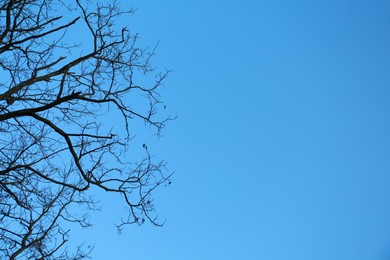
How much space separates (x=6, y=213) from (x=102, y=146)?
5.31ft

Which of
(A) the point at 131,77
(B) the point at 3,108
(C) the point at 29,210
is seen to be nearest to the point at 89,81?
(A) the point at 131,77

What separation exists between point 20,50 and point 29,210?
7.02ft

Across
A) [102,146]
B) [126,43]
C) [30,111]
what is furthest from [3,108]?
[126,43]

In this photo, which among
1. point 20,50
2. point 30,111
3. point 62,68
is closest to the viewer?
point 30,111

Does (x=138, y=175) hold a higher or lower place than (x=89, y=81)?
lower

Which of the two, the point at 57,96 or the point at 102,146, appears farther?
the point at 102,146

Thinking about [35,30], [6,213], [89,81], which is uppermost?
[35,30]

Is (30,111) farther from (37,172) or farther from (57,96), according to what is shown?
(37,172)

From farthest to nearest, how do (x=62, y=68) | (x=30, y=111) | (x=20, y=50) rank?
(x=20, y=50) < (x=62, y=68) < (x=30, y=111)

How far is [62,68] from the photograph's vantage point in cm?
607

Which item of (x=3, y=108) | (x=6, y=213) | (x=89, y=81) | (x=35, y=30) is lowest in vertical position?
(x=6, y=213)

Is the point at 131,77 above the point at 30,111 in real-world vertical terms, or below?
above

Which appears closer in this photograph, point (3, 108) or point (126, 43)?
point (3, 108)

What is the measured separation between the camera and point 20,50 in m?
6.50
